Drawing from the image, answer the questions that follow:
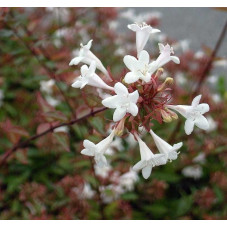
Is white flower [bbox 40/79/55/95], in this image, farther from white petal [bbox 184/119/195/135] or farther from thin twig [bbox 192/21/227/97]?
white petal [bbox 184/119/195/135]

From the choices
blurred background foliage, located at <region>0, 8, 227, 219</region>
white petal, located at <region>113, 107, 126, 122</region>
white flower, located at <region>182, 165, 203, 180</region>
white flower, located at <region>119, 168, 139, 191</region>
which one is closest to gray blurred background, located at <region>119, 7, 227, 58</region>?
blurred background foliage, located at <region>0, 8, 227, 219</region>

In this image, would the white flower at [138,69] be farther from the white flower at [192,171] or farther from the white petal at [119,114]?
the white flower at [192,171]

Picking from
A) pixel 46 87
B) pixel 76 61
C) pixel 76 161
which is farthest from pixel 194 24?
pixel 76 61

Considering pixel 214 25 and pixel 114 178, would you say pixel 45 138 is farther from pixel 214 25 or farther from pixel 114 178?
pixel 214 25

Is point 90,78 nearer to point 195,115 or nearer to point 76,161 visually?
point 195,115

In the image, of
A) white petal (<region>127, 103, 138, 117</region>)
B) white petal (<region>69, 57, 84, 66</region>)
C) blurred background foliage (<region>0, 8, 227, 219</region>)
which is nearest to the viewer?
white petal (<region>127, 103, 138, 117</region>)

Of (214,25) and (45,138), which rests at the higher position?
(45,138)

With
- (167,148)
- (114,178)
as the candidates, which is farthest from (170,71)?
(167,148)
